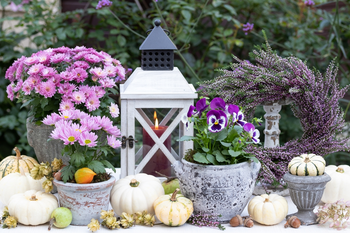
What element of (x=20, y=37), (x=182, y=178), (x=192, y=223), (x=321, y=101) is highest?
(x=20, y=37)

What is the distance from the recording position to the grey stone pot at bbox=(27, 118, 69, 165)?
1358 mm

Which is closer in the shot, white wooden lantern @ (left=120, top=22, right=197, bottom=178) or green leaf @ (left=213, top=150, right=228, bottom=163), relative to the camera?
green leaf @ (left=213, top=150, right=228, bottom=163)

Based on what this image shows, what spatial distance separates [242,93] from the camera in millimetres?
1315

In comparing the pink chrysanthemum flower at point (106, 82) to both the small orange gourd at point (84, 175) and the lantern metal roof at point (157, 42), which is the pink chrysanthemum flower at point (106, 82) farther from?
the small orange gourd at point (84, 175)

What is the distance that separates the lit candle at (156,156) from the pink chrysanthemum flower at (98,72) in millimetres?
232

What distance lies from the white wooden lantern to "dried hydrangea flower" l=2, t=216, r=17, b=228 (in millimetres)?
412

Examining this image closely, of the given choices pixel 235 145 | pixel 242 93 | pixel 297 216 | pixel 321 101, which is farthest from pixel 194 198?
pixel 321 101

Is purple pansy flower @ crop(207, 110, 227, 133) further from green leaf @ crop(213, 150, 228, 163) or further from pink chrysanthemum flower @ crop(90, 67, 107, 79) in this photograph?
pink chrysanthemum flower @ crop(90, 67, 107, 79)

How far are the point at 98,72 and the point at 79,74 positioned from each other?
6cm

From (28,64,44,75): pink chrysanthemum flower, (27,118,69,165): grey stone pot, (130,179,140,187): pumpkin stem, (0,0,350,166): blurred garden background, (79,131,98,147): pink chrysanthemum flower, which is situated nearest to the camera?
(79,131,98,147): pink chrysanthemum flower

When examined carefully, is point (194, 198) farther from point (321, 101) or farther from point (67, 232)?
point (321, 101)

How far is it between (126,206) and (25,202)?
29 cm

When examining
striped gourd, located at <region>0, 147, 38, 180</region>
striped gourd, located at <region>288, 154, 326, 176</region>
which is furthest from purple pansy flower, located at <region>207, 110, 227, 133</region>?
striped gourd, located at <region>0, 147, 38, 180</region>

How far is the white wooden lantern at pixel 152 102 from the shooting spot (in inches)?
51.7
